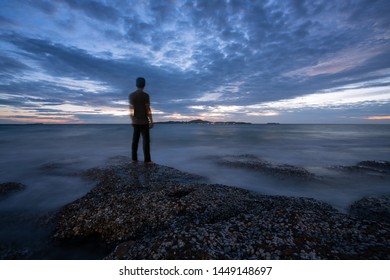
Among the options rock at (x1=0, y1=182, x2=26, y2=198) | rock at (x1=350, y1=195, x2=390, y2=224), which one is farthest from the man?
rock at (x1=350, y1=195, x2=390, y2=224)

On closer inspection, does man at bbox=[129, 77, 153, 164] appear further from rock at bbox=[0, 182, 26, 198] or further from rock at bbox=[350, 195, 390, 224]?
rock at bbox=[350, 195, 390, 224]

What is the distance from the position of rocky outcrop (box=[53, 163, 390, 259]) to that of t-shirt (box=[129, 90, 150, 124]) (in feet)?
10.1

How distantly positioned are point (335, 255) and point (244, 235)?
1347mm

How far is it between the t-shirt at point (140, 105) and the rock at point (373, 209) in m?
7.75

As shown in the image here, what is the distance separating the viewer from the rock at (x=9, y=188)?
7.18 m

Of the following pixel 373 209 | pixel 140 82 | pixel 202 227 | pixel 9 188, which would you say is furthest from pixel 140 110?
pixel 373 209

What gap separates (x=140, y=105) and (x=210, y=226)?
6305mm

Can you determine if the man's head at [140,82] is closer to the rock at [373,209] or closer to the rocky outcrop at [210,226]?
the rocky outcrop at [210,226]

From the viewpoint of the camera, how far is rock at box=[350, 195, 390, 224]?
585 centimetres

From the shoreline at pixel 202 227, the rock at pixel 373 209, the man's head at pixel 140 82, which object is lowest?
the rock at pixel 373 209

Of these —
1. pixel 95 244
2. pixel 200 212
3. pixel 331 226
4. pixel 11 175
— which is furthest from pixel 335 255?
pixel 11 175

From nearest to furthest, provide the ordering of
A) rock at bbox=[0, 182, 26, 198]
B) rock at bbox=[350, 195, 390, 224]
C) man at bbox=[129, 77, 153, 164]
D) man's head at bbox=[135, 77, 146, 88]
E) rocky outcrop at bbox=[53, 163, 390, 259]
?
1. rocky outcrop at bbox=[53, 163, 390, 259]
2. rock at bbox=[350, 195, 390, 224]
3. rock at bbox=[0, 182, 26, 198]
4. man's head at bbox=[135, 77, 146, 88]
5. man at bbox=[129, 77, 153, 164]

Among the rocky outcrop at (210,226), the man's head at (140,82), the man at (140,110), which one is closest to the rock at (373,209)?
the rocky outcrop at (210,226)

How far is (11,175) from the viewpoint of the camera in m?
9.95
